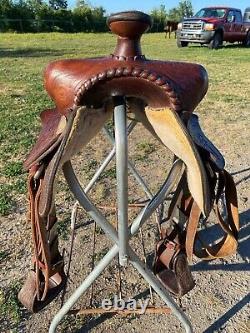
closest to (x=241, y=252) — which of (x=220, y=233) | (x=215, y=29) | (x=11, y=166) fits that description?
(x=220, y=233)

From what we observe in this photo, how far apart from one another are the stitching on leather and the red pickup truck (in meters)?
11.6

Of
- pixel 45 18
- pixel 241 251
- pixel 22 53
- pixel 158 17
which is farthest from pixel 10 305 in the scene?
pixel 158 17

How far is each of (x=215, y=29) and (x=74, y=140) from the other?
11779mm

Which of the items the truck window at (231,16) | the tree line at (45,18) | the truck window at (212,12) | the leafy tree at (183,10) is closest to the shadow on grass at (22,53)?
the truck window at (212,12)

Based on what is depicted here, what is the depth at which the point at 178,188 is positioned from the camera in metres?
1.31

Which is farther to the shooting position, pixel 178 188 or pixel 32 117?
pixel 32 117

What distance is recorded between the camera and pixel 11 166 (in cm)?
293

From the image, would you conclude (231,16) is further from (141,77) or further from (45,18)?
(45,18)

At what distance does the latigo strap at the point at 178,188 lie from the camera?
994mm

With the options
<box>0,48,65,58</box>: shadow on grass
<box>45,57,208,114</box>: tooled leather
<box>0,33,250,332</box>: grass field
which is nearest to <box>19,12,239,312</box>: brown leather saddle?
<box>45,57,208,114</box>: tooled leather

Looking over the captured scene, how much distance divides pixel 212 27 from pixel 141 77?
38.3 feet

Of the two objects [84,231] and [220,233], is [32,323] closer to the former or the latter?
[84,231]

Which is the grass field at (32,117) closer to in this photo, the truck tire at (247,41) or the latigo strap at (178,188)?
the latigo strap at (178,188)

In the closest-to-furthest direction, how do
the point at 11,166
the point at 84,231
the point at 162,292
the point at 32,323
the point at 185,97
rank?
1. the point at 185,97
2. the point at 162,292
3. the point at 32,323
4. the point at 84,231
5. the point at 11,166
